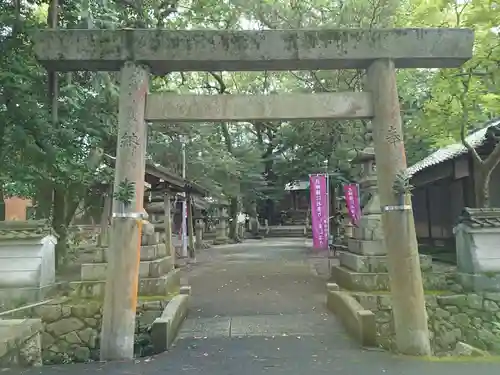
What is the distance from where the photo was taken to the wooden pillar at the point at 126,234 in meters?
6.12

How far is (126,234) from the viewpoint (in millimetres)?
6195

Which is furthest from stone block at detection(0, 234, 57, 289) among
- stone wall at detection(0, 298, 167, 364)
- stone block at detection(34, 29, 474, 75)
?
stone block at detection(34, 29, 474, 75)

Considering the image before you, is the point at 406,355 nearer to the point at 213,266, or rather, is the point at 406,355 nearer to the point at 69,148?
the point at 69,148

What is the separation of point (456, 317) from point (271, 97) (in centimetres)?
652

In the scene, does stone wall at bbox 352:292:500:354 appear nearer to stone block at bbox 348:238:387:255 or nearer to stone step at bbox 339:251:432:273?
stone step at bbox 339:251:432:273

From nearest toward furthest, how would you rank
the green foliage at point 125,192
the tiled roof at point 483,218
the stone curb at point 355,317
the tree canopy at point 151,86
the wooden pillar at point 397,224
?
the green foliage at point 125,192 < the wooden pillar at point 397,224 < the stone curb at point 355,317 < the tree canopy at point 151,86 < the tiled roof at point 483,218

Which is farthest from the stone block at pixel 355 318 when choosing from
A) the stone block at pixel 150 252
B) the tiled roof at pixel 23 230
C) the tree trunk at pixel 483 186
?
the tiled roof at pixel 23 230

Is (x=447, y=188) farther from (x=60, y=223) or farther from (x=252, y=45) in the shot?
(x=60, y=223)

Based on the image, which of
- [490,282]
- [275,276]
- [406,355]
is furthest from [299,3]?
[406,355]

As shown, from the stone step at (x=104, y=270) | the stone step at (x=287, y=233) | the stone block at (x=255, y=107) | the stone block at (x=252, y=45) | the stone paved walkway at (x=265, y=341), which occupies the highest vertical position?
the stone block at (x=252, y=45)

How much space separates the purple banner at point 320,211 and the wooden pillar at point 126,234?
373 inches

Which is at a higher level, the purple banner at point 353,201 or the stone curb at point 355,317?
the purple banner at point 353,201

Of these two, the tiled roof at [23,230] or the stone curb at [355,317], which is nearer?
the stone curb at [355,317]

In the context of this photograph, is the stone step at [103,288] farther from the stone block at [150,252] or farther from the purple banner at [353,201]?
the purple banner at [353,201]
